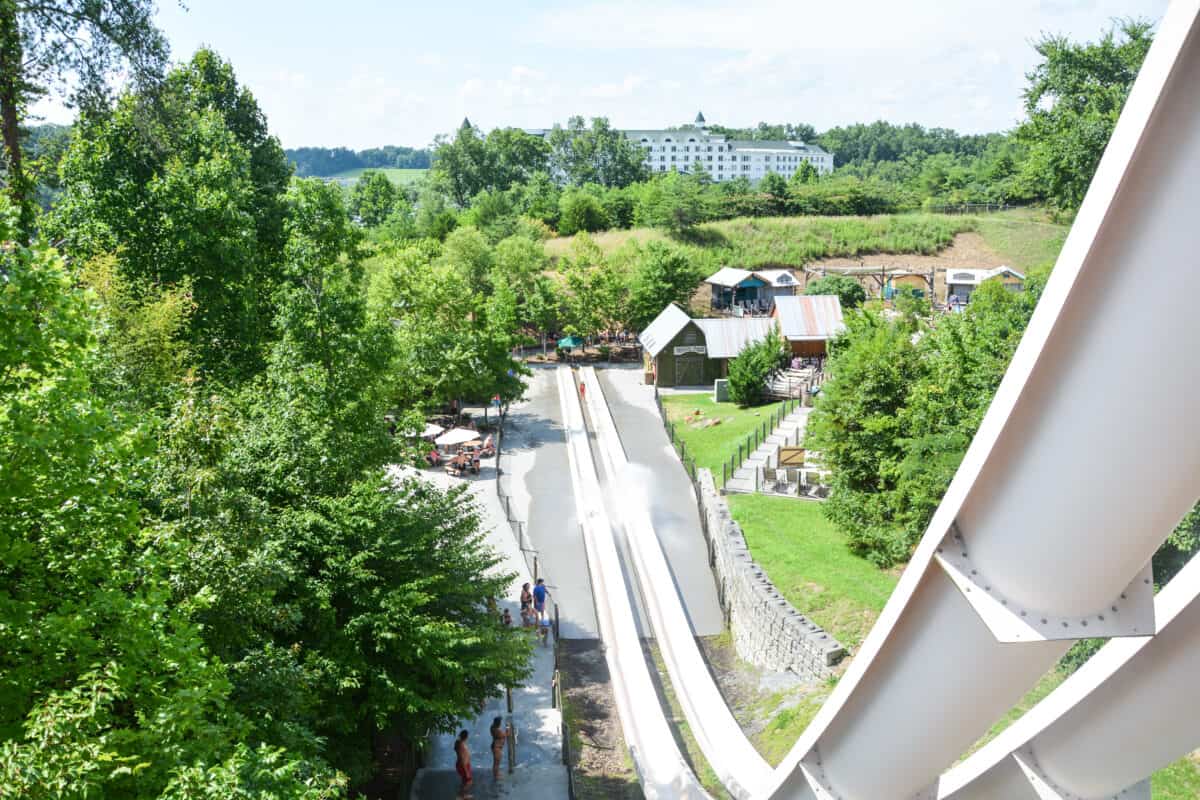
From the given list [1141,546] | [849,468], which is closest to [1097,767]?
[1141,546]

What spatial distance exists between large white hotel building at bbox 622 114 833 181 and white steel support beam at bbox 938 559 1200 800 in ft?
511

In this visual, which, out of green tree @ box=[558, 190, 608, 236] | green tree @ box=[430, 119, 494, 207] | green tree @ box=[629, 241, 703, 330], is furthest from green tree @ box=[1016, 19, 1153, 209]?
green tree @ box=[430, 119, 494, 207]

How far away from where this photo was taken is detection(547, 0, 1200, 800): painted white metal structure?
4117mm

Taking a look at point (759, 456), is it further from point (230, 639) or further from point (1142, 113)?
point (1142, 113)

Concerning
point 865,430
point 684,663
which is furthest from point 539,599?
point 865,430

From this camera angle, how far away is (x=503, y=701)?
52.2 feet

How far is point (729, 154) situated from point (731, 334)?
128m

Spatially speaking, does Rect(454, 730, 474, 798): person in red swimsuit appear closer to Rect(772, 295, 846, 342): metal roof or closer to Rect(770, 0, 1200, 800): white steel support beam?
Rect(770, 0, 1200, 800): white steel support beam

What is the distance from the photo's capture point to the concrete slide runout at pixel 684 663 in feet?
44.5

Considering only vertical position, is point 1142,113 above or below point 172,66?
below

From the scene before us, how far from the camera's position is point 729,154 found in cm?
15925

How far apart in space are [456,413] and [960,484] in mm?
30132

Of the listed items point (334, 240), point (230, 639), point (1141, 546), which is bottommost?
point (230, 639)

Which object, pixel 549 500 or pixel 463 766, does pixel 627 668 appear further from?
pixel 549 500
